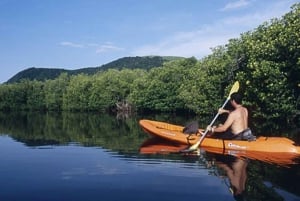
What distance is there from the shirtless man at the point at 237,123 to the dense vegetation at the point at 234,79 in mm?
11840

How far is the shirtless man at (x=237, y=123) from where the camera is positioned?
→ 1827cm

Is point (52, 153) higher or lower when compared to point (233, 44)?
lower

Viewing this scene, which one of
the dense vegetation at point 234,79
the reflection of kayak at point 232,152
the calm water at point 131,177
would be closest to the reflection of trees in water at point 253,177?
the calm water at point 131,177

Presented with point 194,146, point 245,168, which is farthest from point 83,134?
point 245,168

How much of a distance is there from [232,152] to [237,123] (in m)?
1.35

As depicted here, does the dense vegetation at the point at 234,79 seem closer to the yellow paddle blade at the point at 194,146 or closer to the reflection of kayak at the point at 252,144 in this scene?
the reflection of kayak at the point at 252,144

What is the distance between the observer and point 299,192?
424 inches

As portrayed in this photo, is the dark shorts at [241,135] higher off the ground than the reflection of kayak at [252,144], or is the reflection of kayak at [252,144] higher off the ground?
the dark shorts at [241,135]

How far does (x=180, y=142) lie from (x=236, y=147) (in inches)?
140

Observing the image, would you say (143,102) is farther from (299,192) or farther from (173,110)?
(299,192)

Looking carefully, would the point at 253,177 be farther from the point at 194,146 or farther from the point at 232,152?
the point at 194,146

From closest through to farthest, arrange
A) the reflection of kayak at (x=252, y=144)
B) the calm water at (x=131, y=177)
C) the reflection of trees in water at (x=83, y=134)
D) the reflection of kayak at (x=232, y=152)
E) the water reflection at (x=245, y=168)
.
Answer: the water reflection at (x=245, y=168), the calm water at (x=131, y=177), the reflection of kayak at (x=232, y=152), the reflection of kayak at (x=252, y=144), the reflection of trees in water at (x=83, y=134)

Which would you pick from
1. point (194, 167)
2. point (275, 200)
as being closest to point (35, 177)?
point (194, 167)

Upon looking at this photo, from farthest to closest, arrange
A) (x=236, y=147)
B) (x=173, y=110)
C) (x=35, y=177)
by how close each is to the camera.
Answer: (x=173, y=110), (x=236, y=147), (x=35, y=177)
